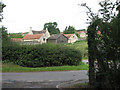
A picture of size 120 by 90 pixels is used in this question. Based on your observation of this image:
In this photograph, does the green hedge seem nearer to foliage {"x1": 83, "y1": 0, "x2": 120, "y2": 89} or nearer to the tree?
foliage {"x1": 83, "y1": 0, "x2": 120, "y2": 89}

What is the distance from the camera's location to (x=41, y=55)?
17891 millimetres

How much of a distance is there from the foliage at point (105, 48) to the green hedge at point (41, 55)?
11311mm

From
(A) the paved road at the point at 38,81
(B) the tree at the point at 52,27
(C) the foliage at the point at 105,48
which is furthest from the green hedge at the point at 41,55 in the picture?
(B) the tree at the point at 52,27

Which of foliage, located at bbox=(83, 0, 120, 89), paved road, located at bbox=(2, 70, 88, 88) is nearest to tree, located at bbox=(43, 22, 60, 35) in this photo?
paved road, located at bbox=(2, 70, 88, 88)

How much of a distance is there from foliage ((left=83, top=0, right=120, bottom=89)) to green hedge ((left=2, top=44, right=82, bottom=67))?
37.1 feet

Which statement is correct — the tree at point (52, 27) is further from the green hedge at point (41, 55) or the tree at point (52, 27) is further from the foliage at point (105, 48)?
the foliage at point (105, 48)

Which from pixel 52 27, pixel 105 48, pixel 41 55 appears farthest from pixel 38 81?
pixel 52 27

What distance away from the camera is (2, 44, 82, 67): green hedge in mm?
17770

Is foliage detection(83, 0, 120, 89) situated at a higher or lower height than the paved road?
higher

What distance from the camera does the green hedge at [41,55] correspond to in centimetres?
1777

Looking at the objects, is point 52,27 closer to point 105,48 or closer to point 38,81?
point 38,81

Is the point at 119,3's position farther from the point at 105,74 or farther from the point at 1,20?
the point at 1,20

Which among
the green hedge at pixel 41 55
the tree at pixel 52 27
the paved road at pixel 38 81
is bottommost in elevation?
the paved road at pixel 38 81

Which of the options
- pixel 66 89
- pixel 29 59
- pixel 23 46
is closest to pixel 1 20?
pixel 23 46
